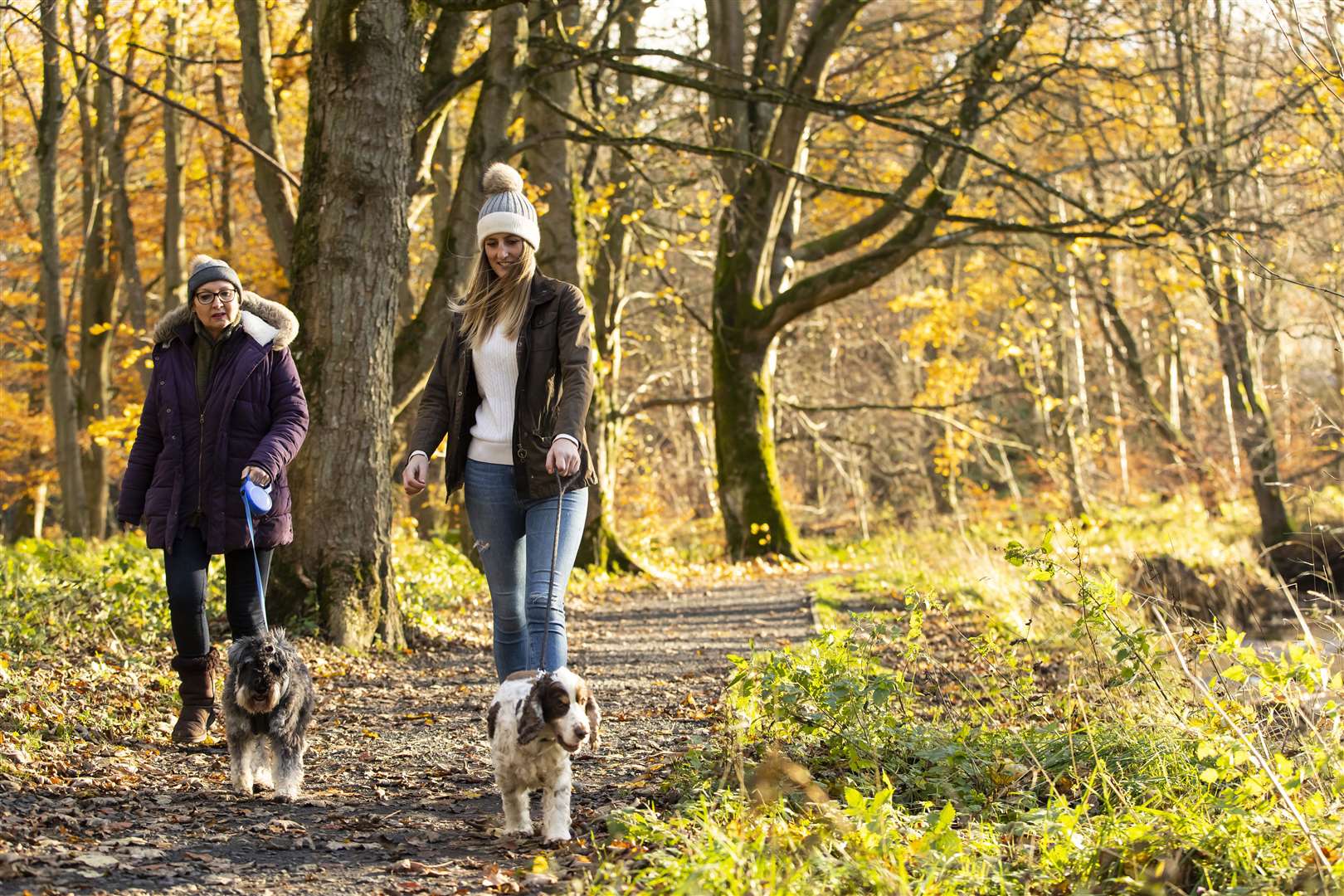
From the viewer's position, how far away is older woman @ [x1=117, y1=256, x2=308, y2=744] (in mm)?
5797

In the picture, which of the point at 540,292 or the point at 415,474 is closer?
the point at 415,474

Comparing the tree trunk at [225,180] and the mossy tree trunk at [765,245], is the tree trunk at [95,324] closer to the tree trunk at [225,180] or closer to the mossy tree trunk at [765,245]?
the tree trunk at [225,180]

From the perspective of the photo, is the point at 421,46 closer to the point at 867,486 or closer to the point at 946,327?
the point at 946,327

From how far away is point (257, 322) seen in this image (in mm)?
6055

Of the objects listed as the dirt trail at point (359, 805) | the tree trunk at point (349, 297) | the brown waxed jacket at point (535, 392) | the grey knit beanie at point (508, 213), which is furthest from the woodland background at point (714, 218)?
the grey knit beanie at point (508, 213)

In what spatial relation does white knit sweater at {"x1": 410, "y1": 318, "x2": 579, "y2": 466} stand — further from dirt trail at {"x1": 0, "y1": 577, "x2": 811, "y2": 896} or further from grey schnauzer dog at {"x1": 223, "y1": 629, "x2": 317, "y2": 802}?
dirt trail at {"x1": 0, "y1": 577, "x2": 811, "y2": 896}

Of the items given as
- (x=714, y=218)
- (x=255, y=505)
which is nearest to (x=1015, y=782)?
(x=255, y=505)

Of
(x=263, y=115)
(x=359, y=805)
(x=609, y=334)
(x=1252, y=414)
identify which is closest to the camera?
(x=359, y=805)

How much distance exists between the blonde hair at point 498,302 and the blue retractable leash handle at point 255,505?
1296 mm

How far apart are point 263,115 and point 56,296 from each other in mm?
5729

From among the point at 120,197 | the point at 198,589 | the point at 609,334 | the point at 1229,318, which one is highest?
the point at 120,197

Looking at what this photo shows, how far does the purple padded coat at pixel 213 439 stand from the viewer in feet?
19.0

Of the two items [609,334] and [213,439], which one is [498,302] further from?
[609,334]

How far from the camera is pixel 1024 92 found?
1235 centimetres
